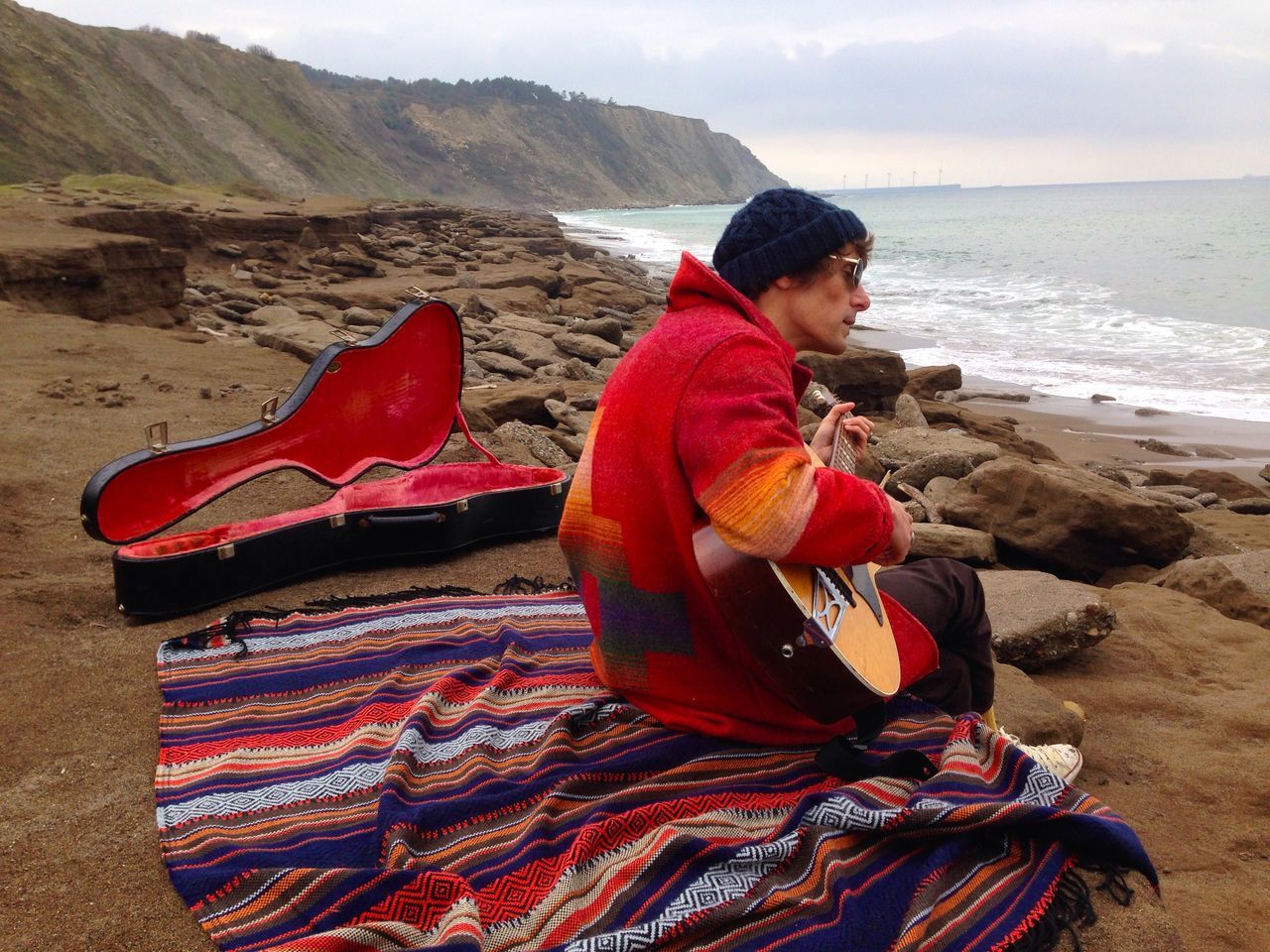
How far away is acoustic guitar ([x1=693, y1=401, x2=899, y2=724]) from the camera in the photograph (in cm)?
200

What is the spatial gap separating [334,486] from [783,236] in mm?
2604

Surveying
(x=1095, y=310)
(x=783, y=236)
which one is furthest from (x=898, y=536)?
(x=1095, y=310)

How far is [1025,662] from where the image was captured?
12.3ft

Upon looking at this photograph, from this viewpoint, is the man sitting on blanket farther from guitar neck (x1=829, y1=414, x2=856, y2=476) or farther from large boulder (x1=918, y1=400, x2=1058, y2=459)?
large boulder (x1=918, y1=400, x2=1058, y2=459)

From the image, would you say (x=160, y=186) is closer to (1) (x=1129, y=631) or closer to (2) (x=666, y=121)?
(1) (x=1129, y=631)

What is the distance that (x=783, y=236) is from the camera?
221cm

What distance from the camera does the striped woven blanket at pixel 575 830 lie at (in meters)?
1.82

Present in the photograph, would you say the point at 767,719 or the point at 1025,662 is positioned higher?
the point at 767,719

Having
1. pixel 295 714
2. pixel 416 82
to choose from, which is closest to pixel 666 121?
pixel 416 82

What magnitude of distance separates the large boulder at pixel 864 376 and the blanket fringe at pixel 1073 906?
24.5ft

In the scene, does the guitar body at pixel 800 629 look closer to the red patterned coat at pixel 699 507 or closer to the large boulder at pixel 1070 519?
the red patterned coat at pixel 699 507

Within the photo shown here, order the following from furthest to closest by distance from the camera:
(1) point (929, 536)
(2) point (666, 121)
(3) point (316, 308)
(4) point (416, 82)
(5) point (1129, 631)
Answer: (2) point (666, 121)
(4) point (416, 82)
(3) point (316, 308)
(1) point (929, 536)
(5) point (1129, 631)

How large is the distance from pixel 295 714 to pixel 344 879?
88 centimetres

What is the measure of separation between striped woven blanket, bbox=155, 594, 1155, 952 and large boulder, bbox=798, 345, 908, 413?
7.12 meters
